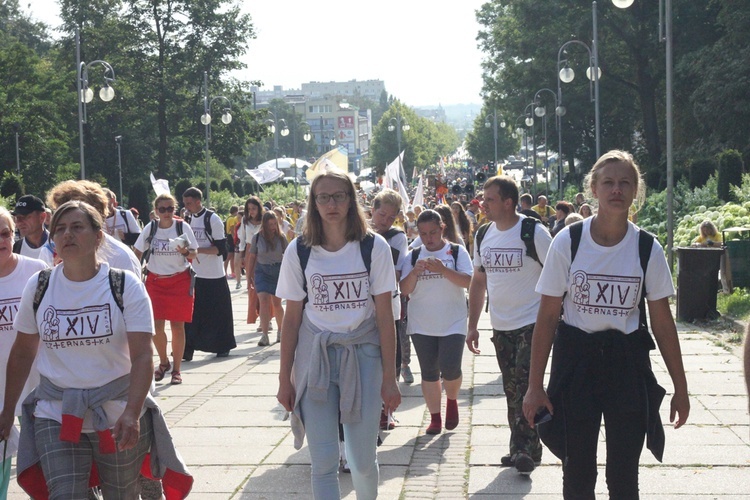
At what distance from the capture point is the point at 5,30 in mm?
77438

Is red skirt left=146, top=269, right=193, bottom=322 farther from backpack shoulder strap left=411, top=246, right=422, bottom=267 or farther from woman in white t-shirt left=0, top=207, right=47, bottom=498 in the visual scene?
woman in white t-shirt left=0, top=207, right=47, bottom=498

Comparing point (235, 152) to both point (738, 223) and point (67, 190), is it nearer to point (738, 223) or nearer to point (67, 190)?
point (738, 223)

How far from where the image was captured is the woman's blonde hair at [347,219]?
15.8 ft

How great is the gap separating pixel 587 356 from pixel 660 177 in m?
31.0

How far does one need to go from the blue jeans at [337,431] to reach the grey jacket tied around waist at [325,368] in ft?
0.10

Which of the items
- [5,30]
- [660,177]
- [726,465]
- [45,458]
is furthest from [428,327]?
[5,30]

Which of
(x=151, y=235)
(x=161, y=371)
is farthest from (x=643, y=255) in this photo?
(x=161, y=371)

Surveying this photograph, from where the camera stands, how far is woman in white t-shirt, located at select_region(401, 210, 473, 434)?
7477 mm

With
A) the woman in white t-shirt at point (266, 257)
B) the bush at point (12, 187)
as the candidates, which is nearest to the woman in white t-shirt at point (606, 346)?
the woman in white t-shirt at point (266, 257)

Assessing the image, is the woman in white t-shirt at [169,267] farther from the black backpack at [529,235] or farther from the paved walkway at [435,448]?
the black backpack at [529,235]

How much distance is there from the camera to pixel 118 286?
4.38 m

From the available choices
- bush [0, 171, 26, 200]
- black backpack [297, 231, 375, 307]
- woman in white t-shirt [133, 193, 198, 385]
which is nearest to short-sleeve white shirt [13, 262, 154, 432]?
black backpack [297, 231, 375, 307]

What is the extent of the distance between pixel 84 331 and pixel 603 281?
80.6 inches

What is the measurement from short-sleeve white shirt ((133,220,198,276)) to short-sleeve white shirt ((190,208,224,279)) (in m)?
0.77
